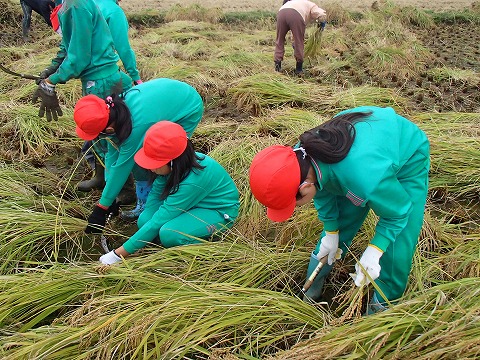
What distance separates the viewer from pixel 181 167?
238cm

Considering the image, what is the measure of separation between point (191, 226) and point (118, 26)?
1648 mm

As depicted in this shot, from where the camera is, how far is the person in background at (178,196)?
2.23 m

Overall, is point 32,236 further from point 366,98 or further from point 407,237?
point 366,98

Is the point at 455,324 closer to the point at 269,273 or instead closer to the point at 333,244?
the point at 333,244

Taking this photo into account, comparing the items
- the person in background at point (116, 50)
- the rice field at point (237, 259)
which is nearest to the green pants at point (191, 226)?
the rice field at point (237, 259)

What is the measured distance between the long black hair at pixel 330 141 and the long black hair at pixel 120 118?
1.16 metres

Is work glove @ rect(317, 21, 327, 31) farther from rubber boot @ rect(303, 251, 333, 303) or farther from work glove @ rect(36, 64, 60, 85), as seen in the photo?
rubber boot @ rect(303, 251, 333, 303)

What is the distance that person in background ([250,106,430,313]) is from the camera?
1.59 m

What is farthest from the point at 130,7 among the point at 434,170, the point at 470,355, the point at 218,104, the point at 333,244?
the point at 470,355

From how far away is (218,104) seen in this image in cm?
494

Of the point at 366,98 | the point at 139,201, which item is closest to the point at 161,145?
the point at 139,201

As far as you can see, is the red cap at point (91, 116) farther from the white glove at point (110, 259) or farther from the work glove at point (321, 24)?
the work glove at point (321, 24)

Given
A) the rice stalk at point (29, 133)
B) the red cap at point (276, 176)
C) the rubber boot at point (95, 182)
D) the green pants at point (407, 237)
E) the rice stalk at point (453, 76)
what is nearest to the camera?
the red cap at point (276, 176)

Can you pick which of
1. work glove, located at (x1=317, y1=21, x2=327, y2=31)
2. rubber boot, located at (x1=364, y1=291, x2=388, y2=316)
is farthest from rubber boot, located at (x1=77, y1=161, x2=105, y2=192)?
work glove, located at (x1=317, y1=21, x2=327, y2=31)
